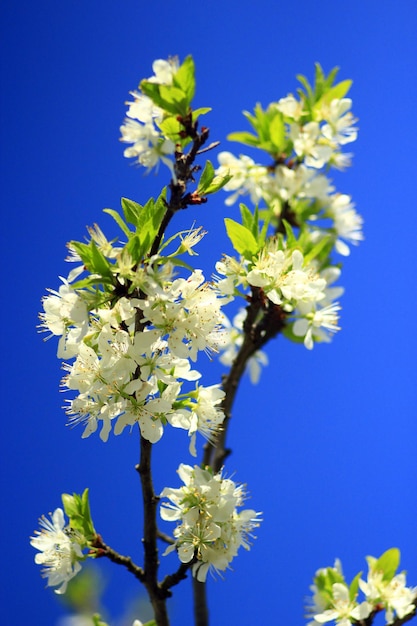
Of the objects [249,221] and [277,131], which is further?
[277,131]

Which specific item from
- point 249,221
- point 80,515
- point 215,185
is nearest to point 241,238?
point 249,221

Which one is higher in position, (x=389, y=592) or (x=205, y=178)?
(x=205, y=178)

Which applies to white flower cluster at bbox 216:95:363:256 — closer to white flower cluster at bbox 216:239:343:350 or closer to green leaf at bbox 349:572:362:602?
white flower cluster at bbox 216:239:343:350

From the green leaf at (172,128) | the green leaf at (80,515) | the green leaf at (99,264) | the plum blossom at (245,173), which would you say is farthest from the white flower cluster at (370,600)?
the plum blossom at (245,173)

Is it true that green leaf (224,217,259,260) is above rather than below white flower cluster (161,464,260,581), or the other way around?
above

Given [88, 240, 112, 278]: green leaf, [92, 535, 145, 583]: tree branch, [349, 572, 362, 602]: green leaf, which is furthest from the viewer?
[349, 572, 362, 602]: green leaf

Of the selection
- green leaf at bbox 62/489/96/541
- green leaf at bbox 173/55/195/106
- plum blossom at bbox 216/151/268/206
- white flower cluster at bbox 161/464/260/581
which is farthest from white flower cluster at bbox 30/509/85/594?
plum blossom at bbox 216/151/268/206

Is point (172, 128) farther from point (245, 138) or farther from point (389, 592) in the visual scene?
point (389, 592)
